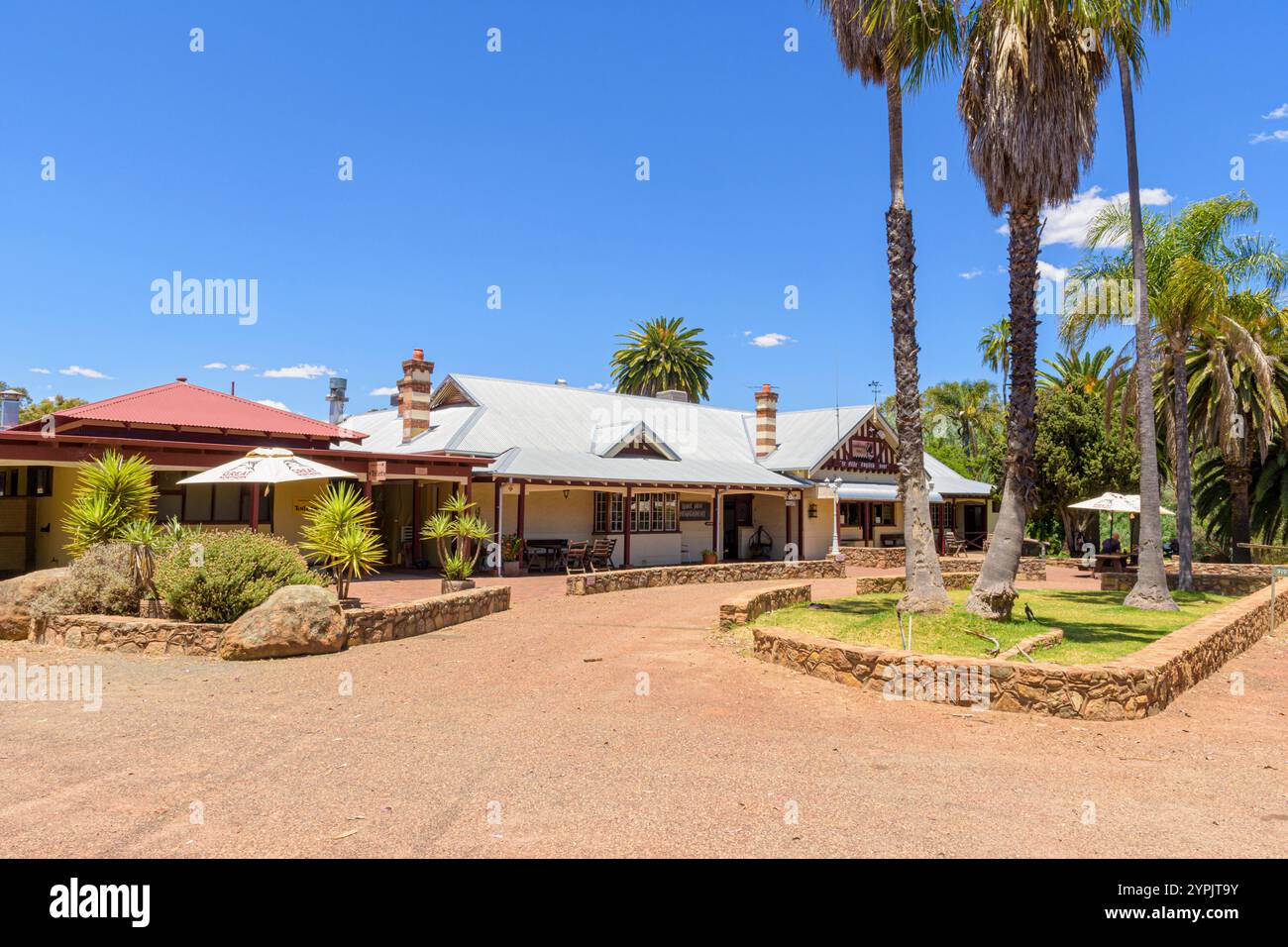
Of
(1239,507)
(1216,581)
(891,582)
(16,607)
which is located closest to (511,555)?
(891,582)

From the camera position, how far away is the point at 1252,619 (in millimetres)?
11938

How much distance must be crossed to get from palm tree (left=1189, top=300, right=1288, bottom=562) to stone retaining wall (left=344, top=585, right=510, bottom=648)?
19281 millimetres

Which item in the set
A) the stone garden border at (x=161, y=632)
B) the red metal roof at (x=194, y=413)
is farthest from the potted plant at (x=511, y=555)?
the stone garden border at (x=161, y=632)

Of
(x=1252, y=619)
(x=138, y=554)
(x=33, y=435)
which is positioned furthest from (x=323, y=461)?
(x=1252, y=619)

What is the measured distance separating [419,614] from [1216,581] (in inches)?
751

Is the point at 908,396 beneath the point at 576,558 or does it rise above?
above

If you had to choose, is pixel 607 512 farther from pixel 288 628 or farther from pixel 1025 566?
pixel 288 628

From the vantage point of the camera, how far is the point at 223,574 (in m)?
9.57

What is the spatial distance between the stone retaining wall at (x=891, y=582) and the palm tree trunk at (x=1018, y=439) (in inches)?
198

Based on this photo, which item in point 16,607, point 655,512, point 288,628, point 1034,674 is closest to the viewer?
point 1034,674
